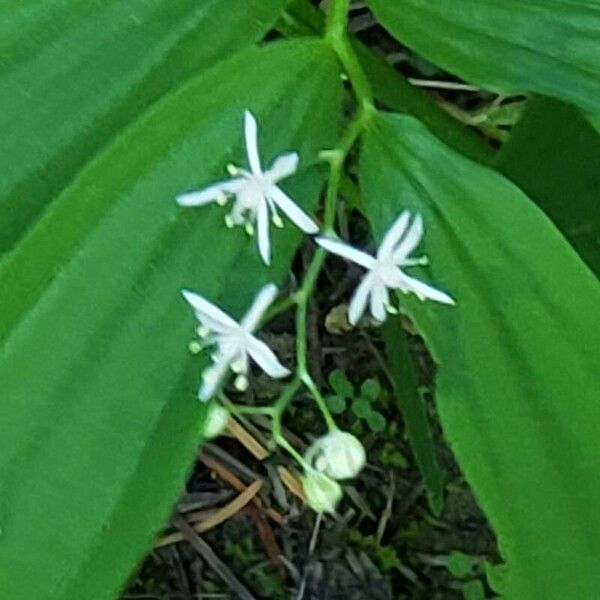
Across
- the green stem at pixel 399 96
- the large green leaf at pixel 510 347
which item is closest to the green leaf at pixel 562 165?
the green stem at pixel 399 96

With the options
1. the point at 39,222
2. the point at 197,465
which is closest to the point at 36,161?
the point at 39,222

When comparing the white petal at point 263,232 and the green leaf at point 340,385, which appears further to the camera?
the green leaf at point 340,385

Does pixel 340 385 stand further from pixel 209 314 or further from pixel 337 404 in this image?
pixel 209 314

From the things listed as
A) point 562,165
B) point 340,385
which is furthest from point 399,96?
point 340,385

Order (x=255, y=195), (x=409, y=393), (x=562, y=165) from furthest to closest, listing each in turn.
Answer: (x=409, y=393), (x=562, y=165), (x=255, y=195)

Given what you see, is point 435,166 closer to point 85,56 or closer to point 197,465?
point 85,56

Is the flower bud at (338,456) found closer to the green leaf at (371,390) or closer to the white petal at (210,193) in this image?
the white petal at (210,193)
